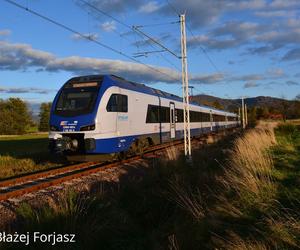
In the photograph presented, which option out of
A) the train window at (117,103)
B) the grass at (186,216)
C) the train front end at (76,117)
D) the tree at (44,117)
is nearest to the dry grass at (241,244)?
the grass at (186,216)

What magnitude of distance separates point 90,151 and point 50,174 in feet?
5.21

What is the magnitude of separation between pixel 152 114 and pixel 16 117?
8209 cm

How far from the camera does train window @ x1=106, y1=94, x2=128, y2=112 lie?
590 inches

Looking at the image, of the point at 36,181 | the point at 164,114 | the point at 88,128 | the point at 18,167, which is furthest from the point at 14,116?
the point at 36,181

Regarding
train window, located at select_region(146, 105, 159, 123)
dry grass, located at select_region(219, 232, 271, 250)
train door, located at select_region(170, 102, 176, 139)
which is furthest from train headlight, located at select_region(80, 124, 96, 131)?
train door, located at select_region(170, 102, 176, 139)

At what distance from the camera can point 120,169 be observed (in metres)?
14.8

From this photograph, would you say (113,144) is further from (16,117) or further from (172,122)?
(16,117)

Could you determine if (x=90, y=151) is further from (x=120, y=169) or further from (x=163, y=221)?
(x=163, y=221)

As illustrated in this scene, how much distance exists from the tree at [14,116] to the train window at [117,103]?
82883 mm

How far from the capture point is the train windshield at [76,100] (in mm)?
14648

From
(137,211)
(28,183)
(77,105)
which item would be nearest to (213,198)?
(137,211)

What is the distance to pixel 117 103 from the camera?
15.5m

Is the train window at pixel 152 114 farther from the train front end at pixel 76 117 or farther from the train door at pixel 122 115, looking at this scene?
the train front end at pixel 76 117

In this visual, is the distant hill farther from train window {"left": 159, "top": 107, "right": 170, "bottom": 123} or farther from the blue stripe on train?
the blue stripe on train
